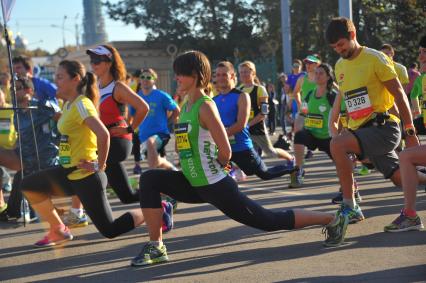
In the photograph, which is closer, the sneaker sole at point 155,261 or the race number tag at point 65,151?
the sneaker sole at point 155,261

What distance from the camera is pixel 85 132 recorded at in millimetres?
6344

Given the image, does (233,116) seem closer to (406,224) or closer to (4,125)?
(406,224)

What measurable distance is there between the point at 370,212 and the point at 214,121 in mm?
2805

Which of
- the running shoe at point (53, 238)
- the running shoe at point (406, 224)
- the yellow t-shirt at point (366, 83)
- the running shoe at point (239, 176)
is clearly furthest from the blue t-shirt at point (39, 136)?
the running shoe at point (406, 224)

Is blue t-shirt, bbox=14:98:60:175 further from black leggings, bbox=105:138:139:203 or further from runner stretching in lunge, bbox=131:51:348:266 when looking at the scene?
runner stretching in lunge, bbox=131:51:348:266

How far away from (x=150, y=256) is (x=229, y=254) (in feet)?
2.24

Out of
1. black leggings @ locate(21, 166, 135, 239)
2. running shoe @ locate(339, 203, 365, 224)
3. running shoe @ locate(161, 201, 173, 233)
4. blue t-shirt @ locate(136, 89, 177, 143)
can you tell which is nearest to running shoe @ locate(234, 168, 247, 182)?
blue t-shirt @ locate(136, 89, 177, 143)

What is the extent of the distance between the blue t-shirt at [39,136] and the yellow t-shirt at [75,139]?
206 cm

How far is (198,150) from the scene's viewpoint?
5.32 metres

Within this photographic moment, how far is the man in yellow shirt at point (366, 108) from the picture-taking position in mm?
6020

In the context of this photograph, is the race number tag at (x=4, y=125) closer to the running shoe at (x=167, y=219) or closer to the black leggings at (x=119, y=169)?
the black leggings at (x=119, y=169)

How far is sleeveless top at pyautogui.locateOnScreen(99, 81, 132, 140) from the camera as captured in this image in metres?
7.01

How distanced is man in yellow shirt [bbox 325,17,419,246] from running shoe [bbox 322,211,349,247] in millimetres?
218

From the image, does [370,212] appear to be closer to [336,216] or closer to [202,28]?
[336,216]
